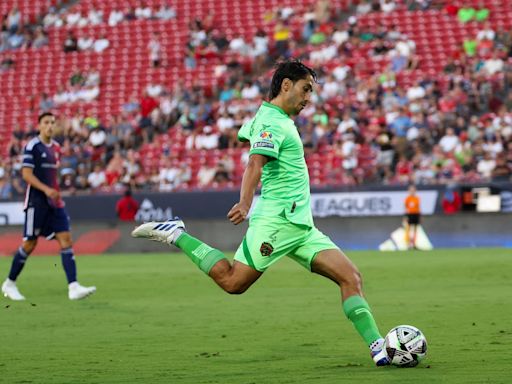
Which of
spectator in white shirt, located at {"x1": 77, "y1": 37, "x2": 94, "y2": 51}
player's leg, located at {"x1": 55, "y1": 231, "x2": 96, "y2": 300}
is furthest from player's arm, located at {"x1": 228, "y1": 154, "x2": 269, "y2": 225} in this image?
spectator in white shirt, located at {"x1": 77, "y1": 37, "x2": 94, "y2": 51}

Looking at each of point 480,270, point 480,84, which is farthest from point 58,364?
point 480,84

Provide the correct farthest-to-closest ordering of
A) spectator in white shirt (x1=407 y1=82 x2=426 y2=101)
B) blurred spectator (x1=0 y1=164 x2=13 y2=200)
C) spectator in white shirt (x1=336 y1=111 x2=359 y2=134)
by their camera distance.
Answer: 1. blurred spectator (x1=0 y1=164 x2=13 y2=200)
2. spectator in white shirt (x1=407 y1=82 x2=426 y2=101)
3. spectator in white shirt (x1=336 y1=111 x2=359 y2=134)

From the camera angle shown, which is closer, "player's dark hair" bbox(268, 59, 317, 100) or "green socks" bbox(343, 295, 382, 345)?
"green socks" bbox(343, 295, 382, 345)

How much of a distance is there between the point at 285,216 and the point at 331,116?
23945 mm

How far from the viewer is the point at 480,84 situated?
1220 inches

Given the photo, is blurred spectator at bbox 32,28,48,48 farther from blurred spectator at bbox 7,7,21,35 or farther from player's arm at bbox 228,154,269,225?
player's arm at bbox 228,154,269,225

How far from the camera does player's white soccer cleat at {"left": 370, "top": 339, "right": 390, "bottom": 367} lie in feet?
27.6

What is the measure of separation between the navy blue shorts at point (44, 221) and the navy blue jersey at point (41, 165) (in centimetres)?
9

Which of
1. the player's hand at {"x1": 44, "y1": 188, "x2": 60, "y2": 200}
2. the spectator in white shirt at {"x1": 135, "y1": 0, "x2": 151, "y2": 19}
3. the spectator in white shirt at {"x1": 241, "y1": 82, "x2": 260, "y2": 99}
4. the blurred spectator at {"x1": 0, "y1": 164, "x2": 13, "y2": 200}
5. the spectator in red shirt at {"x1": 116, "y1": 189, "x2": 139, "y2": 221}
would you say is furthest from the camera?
the spectator in white shirt at {"x1": 135, "y1": 0, "x2": 151, "y2": 19}

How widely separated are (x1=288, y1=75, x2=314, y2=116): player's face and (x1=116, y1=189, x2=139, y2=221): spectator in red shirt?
22469 mm

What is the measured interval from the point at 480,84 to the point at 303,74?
75.4 ft

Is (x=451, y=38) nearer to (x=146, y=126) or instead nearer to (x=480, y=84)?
(x=480, y=84)

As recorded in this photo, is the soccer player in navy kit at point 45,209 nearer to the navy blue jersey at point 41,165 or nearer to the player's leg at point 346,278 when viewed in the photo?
the navy blue jersey at point 41,165

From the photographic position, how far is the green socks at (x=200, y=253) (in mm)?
9008
